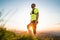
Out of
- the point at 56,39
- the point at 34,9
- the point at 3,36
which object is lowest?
the point at 56,39

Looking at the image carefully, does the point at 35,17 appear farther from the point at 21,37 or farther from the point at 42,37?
the point at 21,37

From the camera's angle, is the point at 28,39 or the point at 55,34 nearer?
the point at 28,39

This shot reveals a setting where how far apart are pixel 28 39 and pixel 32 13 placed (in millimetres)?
1250

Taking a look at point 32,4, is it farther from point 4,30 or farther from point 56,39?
point 4,30

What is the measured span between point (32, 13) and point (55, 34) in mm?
838

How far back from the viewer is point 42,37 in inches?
206

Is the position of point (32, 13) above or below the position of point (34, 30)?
above

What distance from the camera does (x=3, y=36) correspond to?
413cm

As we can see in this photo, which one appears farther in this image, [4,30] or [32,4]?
[32,4]

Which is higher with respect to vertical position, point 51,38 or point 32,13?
point 32,13

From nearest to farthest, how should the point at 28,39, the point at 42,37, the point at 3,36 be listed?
the point at 3,36
the point at 28,39
the point at 42,37

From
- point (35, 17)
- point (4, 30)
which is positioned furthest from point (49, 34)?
point (4, 30)

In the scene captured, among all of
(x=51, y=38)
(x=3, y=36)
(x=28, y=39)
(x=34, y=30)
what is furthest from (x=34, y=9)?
(x=3, y=36)

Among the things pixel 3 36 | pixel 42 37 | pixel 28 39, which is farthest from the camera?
pixel 42 37
